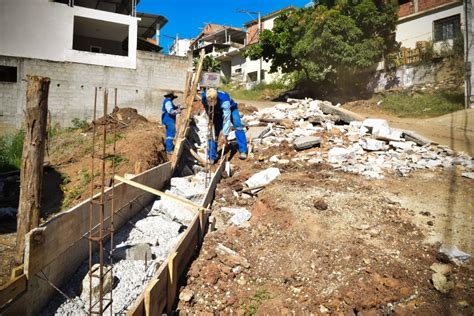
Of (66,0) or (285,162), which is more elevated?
(66,0)

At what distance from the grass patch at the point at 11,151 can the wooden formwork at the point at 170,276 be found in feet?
25.9

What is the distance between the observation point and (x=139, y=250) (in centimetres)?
372

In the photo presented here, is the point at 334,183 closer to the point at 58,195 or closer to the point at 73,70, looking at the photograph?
the point at 58,195

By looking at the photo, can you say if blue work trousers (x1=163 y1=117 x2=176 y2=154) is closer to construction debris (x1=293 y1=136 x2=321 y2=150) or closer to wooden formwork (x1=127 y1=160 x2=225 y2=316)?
construction debris (x1=293 y1=136 x2=321 y2=150)

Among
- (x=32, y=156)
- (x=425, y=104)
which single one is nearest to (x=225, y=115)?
(x=32, y=156)

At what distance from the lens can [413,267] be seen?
11.0 feet

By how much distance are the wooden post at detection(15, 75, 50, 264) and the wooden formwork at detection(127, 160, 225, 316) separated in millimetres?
1331

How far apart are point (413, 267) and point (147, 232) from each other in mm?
3191

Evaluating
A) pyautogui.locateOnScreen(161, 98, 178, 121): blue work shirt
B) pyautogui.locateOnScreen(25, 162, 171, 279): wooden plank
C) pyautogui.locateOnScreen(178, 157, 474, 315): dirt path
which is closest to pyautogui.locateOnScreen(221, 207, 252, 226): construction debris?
pyautogui.locateOnScreen(178, 157, 474, 315): dirt path

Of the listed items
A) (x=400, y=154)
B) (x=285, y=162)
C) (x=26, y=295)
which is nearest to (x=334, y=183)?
(x=285, y=162)

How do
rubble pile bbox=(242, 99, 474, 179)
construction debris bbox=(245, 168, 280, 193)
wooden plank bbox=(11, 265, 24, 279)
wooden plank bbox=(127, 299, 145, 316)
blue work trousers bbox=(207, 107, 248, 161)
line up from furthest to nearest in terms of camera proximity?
blue work trousers bbox=(207, 107, 248, 161) → rubble pile bbox=(242, 99, 474, 179) → construction debris bbox=(245, 168, 280, 193) → wooden plank bbox=(11, 265, 24, 279) → wooden plank bbox=(127, 299, 145, 316)

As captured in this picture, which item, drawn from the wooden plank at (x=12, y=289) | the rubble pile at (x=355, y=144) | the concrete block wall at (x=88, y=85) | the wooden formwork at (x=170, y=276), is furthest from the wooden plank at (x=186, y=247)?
the concrete block wall at (x=88, y=85)

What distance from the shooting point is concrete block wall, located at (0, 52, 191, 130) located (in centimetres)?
1180

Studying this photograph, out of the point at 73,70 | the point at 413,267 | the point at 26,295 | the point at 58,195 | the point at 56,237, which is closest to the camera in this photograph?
the point at 26,295
